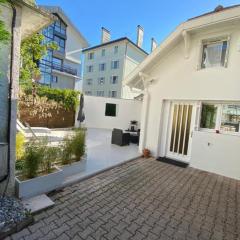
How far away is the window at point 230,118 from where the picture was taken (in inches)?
242

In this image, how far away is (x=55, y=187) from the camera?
4.36m

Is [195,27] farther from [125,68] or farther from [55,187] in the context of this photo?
[125,68]

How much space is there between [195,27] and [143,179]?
584cm

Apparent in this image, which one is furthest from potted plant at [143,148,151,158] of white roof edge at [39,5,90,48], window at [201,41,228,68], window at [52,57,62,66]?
white roof edge at [39,5,90,48]

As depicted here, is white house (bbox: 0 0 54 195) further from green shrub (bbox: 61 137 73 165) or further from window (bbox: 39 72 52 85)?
window (bbox: 39 72 52 85)

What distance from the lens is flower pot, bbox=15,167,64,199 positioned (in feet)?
12.1

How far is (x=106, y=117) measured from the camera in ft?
54.3

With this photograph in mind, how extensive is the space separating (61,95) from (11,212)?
11.8 meters

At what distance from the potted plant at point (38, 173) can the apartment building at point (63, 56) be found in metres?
22.4

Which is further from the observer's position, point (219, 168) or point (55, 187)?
point (219, 168)

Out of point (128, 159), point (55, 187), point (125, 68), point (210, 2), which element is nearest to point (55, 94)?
point (128, 159)

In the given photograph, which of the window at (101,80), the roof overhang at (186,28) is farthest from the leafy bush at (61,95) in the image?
the window at (101,80)

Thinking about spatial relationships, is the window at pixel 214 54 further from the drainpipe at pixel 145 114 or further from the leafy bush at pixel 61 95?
the leafy bush at pixel 61 95

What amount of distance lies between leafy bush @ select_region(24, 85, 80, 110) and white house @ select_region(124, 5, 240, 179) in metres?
7.90
